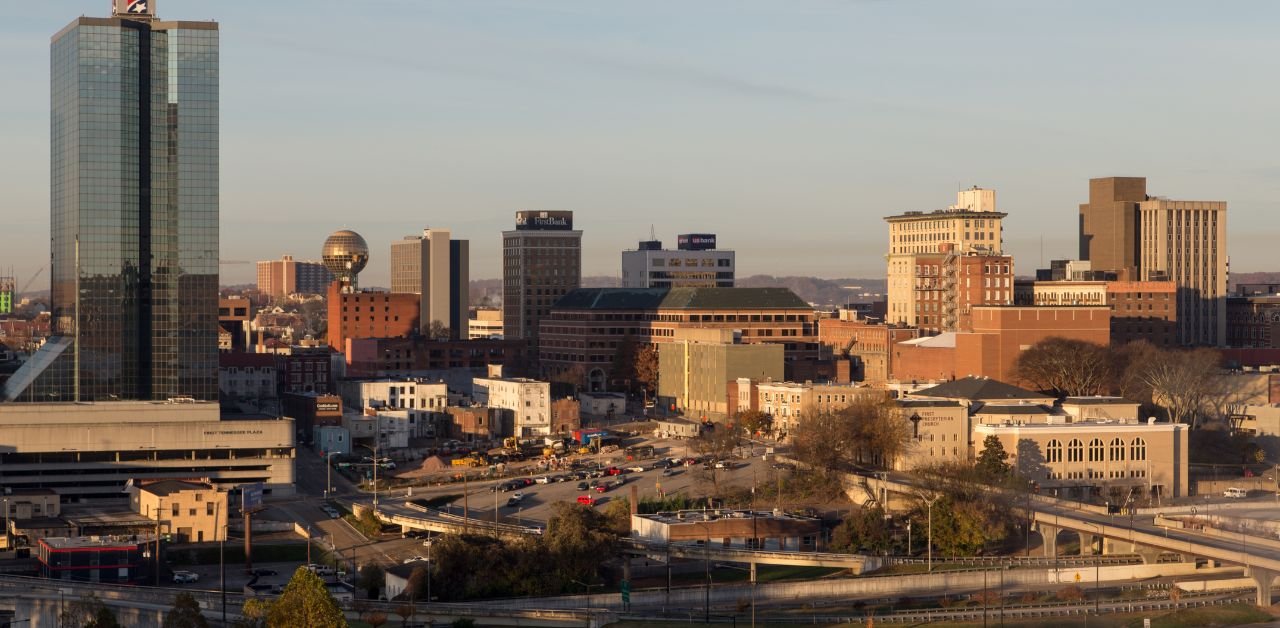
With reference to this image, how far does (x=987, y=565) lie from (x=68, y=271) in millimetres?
66200

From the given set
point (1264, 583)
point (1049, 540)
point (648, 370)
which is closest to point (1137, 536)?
point (1049, 540)

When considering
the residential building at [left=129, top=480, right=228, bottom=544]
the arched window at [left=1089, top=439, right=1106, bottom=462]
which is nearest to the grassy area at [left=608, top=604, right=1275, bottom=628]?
the residential building at [left=129, top=480, right=228, bottom=544]

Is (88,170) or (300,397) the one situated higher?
(88,170)

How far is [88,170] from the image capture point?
124 metres

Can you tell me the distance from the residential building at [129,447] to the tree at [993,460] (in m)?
42.2

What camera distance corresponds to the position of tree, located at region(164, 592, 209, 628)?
72.8 meters

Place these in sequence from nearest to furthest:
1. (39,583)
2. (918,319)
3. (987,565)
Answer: (39,583)
(987,565)
(918,319)

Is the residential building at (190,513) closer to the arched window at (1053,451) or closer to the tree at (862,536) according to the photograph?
the tree at (862,536)

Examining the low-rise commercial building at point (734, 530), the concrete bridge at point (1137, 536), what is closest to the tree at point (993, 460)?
the concrete bridge at point (1137, 536)

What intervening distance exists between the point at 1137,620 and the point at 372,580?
3476cm

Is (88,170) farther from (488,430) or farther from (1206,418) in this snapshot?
(1206,418)

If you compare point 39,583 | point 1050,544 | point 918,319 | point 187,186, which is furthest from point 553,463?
point 918,319

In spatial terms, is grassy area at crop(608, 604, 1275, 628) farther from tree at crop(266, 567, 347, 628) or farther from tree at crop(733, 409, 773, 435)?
tree at crop(733, 409, 773, 435)

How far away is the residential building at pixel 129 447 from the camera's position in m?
115
